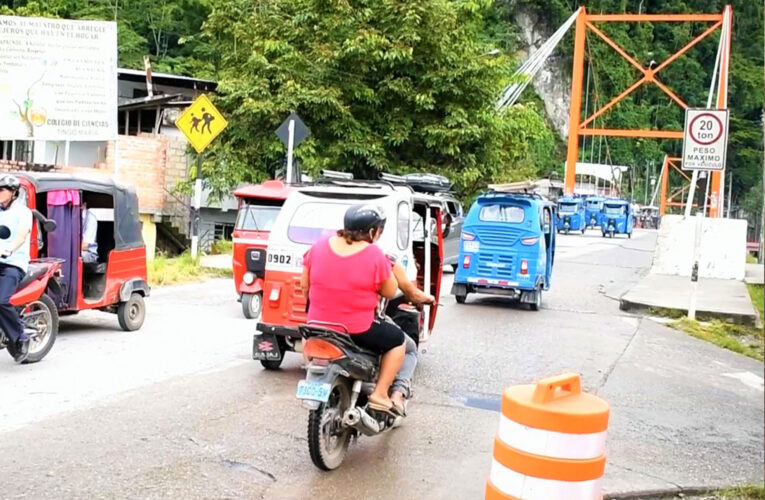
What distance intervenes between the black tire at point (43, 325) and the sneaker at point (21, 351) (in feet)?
0.60

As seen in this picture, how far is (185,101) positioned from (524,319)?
15.3 m

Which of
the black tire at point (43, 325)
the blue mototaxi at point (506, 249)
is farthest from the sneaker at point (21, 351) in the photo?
the blue mototaxi at point (506, 249)

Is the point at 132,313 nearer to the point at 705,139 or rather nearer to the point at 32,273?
the point at 32,273

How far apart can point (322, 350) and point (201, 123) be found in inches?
435

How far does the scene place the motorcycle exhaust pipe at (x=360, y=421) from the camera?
5285 mm

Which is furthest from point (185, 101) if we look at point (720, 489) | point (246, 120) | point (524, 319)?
point (720, 489)

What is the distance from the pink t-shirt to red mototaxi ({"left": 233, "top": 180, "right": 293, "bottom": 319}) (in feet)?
18.9

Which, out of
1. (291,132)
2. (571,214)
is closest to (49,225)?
(291,132)

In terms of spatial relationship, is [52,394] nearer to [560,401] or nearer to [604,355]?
[560,401]

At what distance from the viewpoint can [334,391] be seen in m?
5.31

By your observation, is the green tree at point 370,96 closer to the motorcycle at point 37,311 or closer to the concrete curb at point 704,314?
the concrete curb at point 704,314

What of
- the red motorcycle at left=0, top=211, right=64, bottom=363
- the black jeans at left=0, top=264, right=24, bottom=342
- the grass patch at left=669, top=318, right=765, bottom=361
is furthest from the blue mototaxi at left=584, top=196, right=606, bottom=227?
the black jeans at left=0, top=264, right=24, bottom=342

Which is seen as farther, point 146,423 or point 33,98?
point 33,98

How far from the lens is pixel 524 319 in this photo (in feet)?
41.7
